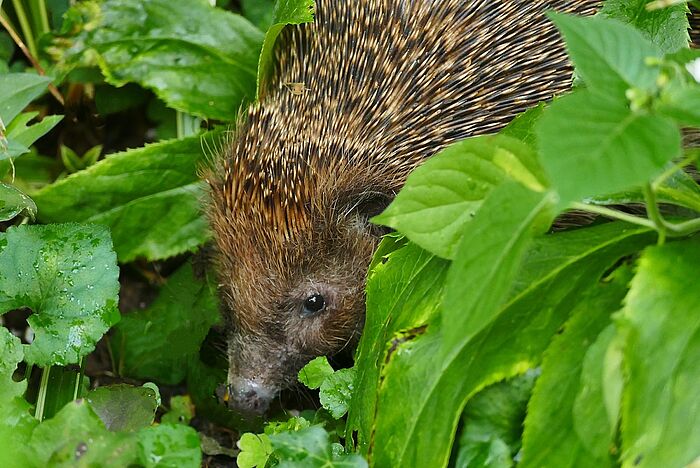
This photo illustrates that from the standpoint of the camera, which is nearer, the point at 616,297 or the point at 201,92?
the point at 616,297

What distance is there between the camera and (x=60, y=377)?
2701 mm

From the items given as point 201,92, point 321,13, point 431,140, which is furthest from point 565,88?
point 201,92

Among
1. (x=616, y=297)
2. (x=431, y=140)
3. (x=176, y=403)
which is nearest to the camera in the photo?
(x=616, y=297)

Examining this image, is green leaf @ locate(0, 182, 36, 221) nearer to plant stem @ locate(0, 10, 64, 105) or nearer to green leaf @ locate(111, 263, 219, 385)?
green leaf @ locate(111, 263, 219, 385)

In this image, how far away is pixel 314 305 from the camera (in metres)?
3.00

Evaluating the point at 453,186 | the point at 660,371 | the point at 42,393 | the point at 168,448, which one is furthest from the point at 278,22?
the point at 660,371

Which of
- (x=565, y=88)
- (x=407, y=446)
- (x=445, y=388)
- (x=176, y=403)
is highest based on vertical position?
(x=565, y=88)

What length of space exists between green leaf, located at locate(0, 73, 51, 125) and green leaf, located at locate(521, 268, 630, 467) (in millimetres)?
2104

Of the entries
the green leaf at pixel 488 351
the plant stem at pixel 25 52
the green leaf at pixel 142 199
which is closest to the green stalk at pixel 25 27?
the plant stem at pixel 25 52

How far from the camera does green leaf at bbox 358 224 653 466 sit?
201 cm

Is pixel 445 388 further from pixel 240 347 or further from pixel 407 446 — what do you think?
pixel 240 347

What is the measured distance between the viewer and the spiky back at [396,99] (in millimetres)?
2855

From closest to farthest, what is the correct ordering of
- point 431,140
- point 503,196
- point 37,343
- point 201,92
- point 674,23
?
point 503,196 < point 674,23 < point 37,343 < point 431,140 < point 201,92

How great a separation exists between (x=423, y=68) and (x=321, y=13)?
1.53 ft
